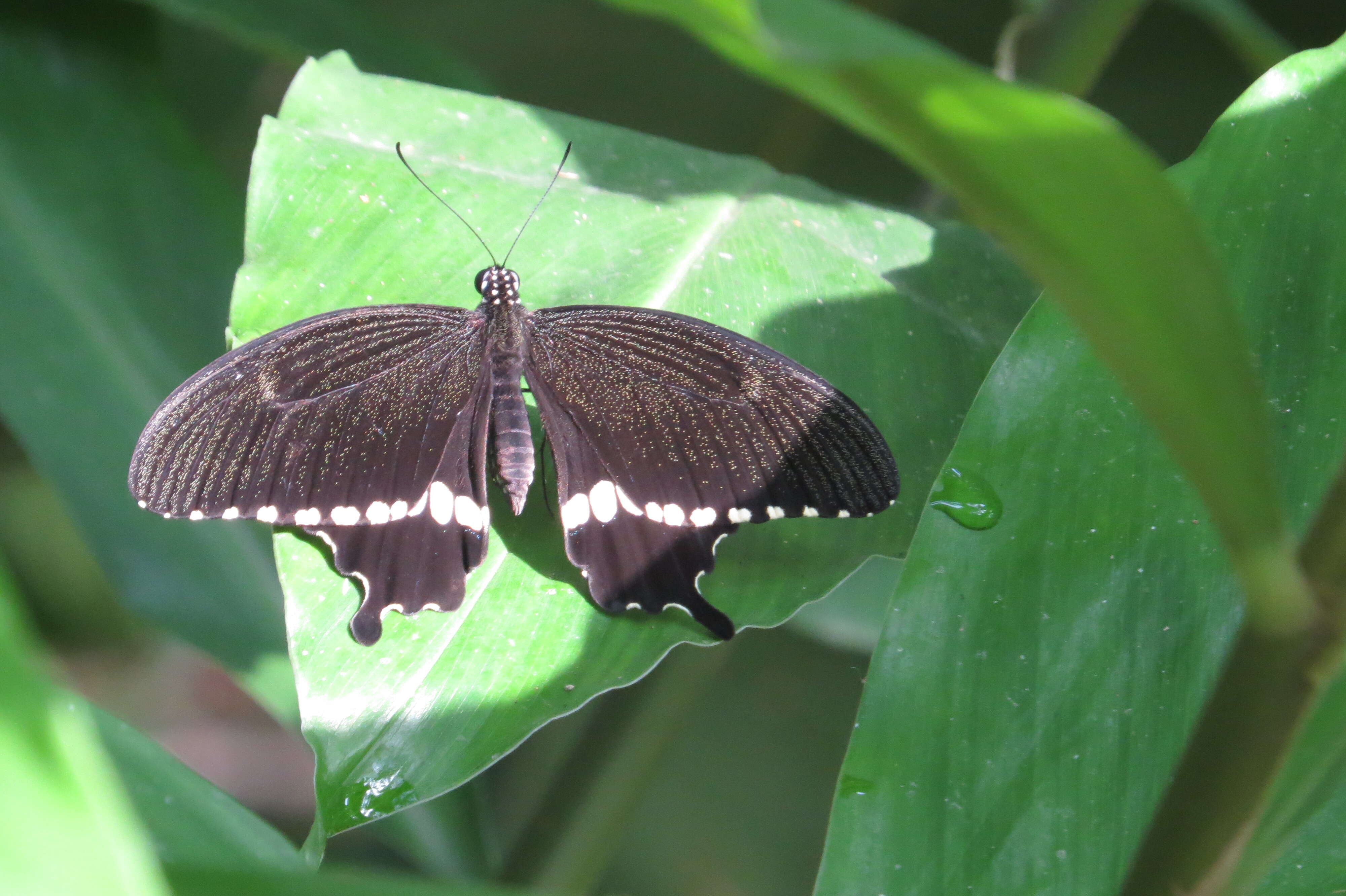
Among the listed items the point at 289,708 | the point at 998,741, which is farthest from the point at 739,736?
the point at 998,741

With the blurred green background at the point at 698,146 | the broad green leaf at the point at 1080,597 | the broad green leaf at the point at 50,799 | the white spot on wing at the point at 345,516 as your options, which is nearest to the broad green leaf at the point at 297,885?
the broad green leaf at the point at 50,799

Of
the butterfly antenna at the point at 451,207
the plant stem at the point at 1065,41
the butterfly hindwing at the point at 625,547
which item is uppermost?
the plant stem at the point at 1065,41

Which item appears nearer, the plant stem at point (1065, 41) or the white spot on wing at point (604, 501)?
the white spot on wing at point (604, 501)

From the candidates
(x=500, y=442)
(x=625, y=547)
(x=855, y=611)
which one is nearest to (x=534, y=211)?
(x=500, y=442)

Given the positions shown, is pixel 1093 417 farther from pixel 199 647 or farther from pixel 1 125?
pixel 1 125

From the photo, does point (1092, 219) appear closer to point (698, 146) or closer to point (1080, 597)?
point (1080, 597)

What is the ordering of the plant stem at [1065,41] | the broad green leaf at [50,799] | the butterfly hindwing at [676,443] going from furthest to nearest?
the plant stem at [1065,41]
the butterfly hindwing at [676,443]
the broad green leaf at [50,799]

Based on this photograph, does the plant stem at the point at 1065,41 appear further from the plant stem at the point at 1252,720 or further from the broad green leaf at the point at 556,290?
the plant stem at the point at 1252,720

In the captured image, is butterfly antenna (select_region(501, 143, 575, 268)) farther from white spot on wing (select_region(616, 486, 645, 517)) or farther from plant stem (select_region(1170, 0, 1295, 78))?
plant stem (select_region(1170, 0, 1295, 78))
